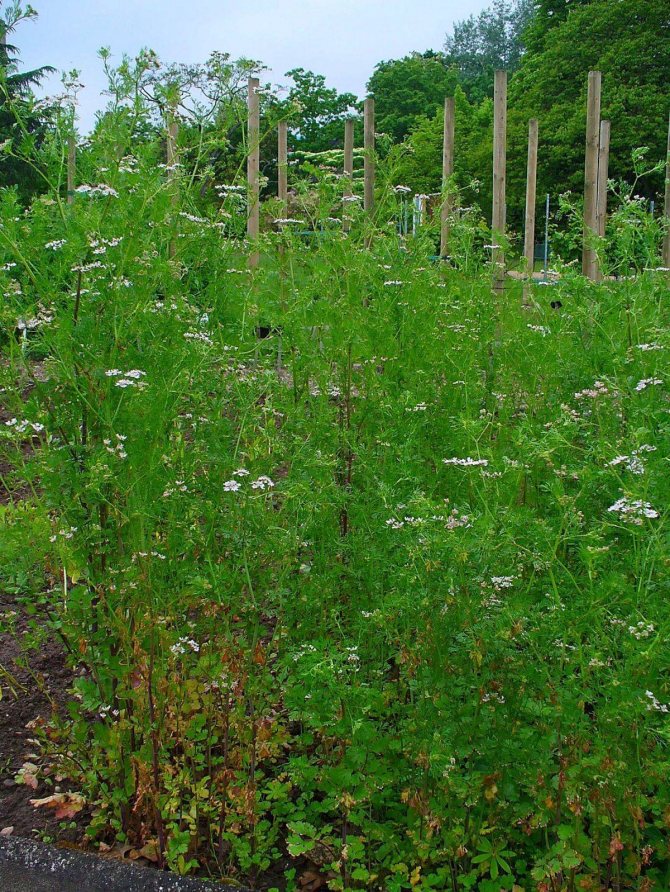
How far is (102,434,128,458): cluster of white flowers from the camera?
2.73m

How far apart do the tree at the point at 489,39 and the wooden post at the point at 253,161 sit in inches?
2965

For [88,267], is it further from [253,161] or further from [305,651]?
[253,161]

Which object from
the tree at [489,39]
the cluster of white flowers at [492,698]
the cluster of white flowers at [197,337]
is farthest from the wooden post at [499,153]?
the tree at [489,39]

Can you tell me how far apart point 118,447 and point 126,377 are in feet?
0.75

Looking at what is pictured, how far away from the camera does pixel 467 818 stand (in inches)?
99.2

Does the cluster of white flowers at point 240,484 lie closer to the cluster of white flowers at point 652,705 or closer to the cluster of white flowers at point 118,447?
the cluster of white flowers at point 118,447

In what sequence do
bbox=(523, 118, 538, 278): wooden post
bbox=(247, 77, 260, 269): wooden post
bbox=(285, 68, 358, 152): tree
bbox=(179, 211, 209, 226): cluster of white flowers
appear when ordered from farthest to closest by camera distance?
bbox=(285, 68, 358, 152): tree
bbox=(523, 118, 538, 278): wooden post
bbox=(247, 77, 260, 269): wooden post
bbox=(179, 211, 209, 226): cluster of white flowers

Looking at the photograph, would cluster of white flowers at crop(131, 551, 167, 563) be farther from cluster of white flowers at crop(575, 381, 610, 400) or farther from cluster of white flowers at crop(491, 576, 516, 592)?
cluster of white flowers at crop(575, 381, 610, 400)

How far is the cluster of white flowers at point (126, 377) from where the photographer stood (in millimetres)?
2654

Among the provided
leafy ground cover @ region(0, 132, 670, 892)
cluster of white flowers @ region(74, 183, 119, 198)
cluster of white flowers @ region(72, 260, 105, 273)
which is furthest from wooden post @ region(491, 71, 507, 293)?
cluster of white flowers @ region(72, 260, 105, 273)

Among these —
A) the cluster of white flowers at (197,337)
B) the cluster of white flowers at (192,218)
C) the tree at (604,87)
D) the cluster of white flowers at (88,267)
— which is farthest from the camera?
the tree at (604,87)

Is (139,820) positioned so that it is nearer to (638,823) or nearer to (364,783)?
(364,783)

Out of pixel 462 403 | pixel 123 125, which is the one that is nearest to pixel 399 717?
pixel 462 403

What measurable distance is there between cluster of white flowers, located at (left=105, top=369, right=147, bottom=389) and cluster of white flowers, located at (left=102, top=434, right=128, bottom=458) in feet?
0.56
